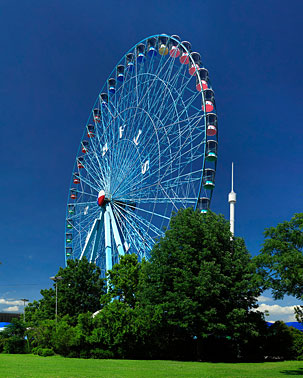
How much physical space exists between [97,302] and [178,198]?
14.9 metres

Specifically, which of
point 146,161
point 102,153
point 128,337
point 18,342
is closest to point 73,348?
point 128,337

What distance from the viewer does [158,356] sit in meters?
Result: 25.6

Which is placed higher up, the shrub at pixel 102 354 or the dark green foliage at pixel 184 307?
the dark green foliage at pixel 184 307

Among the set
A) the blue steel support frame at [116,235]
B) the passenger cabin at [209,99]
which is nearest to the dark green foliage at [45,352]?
the blue steel support frame at [116,235]

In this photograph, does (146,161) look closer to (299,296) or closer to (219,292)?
(219,292)

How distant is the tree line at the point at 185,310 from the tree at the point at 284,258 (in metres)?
0.53

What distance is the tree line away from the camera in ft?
75.5

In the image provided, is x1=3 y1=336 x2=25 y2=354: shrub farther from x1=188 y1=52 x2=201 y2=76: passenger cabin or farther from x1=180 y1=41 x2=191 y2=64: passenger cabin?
x1=180 y1=41 x2=191 y2=64: passenger cabin

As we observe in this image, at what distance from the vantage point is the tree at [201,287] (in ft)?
74.7

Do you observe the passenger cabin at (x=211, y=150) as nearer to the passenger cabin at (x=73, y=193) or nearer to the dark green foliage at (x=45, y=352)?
the dark green foliage at (x=45, y=352)

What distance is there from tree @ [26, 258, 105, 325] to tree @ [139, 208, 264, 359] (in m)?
12.2

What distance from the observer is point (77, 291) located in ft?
122

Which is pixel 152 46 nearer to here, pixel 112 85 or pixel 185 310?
pixel 112 85

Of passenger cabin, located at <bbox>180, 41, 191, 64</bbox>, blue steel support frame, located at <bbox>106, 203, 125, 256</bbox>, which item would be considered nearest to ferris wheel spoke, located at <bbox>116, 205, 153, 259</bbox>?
blue steel support frame, located at <bbox>106, 203, 125, 256</bbox>
